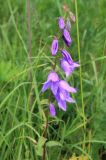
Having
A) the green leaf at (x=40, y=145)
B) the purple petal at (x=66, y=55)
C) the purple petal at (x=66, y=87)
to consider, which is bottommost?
the green leaf at (x=40, y=145)

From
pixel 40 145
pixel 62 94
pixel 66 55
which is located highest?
pixel 66 55

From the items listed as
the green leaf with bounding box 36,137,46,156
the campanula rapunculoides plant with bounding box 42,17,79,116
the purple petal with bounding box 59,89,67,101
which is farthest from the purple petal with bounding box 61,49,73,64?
the green leaf with bounding box 36,137,46,156

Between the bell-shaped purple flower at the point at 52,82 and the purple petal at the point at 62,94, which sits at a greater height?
the bell-shaped purple flower at the point at 52,82

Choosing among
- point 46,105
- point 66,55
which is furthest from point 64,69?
point 46,105

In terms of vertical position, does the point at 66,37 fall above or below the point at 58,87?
above

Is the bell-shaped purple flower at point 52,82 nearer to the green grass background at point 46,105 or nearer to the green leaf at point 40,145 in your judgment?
the green grass background at point 46,105

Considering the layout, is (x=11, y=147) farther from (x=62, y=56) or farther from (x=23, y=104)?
(x=62, y=56)

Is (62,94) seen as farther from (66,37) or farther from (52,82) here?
(66,37)

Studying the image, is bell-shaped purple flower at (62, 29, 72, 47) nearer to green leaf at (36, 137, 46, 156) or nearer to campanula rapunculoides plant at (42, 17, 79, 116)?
campanula rapunculoides plant at (42, 17, 79, 116)

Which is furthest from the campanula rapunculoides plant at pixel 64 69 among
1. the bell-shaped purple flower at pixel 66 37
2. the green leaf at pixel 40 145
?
the green leaf at pixel 40 145
